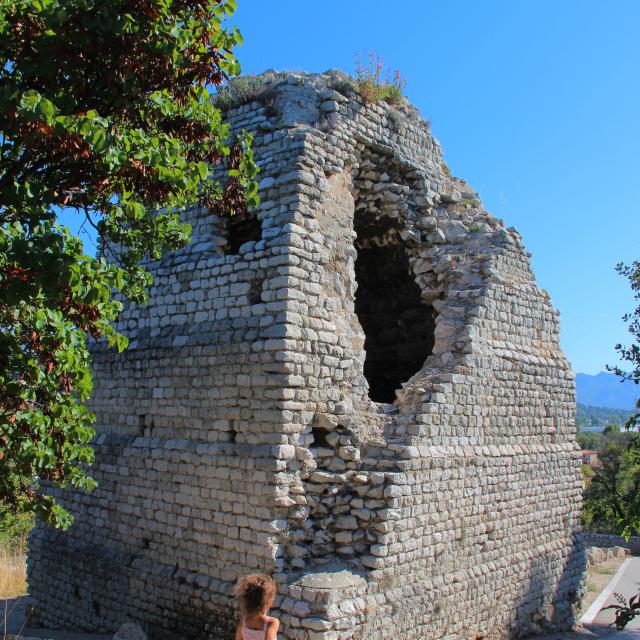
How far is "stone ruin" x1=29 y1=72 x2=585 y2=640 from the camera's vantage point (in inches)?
273

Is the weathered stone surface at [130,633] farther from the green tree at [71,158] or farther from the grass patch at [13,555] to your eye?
the grass patch at [13,555]

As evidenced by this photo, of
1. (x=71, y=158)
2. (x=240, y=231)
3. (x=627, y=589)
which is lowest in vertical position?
(x=627, y=589)

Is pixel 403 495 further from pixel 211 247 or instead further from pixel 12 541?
pixel 12 541

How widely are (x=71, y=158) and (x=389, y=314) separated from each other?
7.74 metres

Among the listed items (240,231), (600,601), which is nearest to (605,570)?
(600,601)

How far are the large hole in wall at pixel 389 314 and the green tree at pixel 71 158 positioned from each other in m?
5.30

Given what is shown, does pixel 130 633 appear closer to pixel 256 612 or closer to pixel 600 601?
pixel 256 612

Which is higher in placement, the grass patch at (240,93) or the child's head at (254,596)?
the grass patch at (240,93)

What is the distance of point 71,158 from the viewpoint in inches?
187

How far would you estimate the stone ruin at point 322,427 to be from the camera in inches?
273

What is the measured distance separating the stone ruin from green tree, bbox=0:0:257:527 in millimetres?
1934

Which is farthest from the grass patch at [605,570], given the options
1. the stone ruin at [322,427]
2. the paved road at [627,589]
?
the stone ruin at [322,427]

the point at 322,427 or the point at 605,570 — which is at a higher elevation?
the point at 322,427

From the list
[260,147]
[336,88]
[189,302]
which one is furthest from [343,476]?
[336,88]
